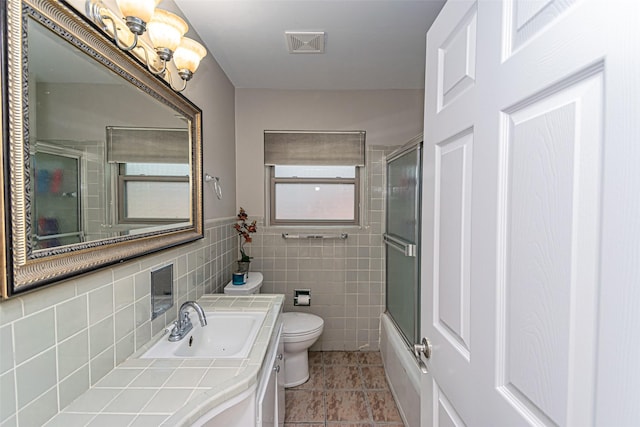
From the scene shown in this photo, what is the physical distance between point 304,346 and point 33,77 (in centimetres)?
207

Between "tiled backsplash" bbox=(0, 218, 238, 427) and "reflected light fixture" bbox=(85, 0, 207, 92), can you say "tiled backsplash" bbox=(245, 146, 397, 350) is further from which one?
"reflected light fixture" bbox=(85, 0, 207, 92)

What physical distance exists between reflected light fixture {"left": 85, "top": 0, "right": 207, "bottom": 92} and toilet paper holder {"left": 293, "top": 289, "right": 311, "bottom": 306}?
1912 mm


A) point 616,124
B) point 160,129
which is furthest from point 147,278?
point 616,124

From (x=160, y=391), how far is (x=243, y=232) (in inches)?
66.7

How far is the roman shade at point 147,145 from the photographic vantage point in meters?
1.06

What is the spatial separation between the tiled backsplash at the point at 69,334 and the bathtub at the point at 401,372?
4.52 feet

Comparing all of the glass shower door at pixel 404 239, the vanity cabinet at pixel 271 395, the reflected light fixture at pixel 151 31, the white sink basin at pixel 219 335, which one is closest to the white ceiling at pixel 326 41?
the reflected light fixture at pixel 151 31

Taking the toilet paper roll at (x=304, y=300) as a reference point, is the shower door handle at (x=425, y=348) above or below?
above

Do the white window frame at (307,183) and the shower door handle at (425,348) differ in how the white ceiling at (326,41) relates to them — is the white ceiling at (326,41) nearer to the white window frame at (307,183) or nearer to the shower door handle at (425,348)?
the white window frame at (307,183)

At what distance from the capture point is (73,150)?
2.84ft

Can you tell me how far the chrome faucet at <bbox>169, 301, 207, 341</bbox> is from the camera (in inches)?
52.6

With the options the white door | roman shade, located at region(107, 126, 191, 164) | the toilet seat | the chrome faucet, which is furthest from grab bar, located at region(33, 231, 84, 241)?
the toilet seat

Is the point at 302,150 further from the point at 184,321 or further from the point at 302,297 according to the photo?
the point at 184,321

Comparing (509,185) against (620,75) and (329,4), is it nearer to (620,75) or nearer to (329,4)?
(620,75)
